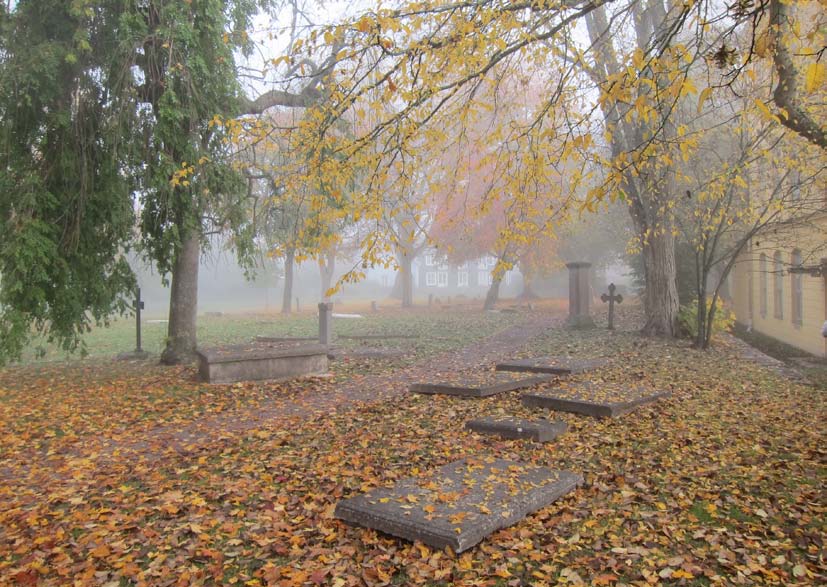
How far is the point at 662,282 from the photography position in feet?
49.2

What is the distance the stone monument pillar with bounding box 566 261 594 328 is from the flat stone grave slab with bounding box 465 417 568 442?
12772mm

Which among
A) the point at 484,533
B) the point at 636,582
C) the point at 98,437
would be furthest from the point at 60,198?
the point at 636,582

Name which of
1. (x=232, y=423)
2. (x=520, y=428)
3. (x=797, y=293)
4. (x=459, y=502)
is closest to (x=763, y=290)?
(x=797, y=293)

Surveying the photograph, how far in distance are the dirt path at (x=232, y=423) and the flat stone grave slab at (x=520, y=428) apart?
2.17 meters

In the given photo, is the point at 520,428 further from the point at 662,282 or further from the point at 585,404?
the point at 662,282

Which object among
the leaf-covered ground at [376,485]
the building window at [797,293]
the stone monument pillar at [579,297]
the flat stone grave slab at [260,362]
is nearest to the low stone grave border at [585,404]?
the leaf-covered ground at [376,485]

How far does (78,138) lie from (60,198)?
92 centimetres

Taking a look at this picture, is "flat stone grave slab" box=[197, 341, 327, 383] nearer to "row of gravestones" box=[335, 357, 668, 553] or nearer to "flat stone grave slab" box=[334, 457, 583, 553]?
"row of gravestones" box=[335, 357, 668, 553]

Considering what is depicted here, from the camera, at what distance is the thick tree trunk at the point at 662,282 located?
14930 mm

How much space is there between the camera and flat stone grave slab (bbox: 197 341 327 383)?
9305 mm

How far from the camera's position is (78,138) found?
9133 millimetres

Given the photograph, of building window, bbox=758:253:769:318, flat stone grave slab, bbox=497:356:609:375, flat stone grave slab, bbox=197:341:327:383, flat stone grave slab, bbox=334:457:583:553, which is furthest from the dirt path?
building window, bbox=758:253:769:318

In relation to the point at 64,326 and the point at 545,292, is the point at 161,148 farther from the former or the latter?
the point at 545,292

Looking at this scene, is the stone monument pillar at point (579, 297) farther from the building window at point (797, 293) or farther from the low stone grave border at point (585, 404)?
the low stone grave border at point (585, 404)
